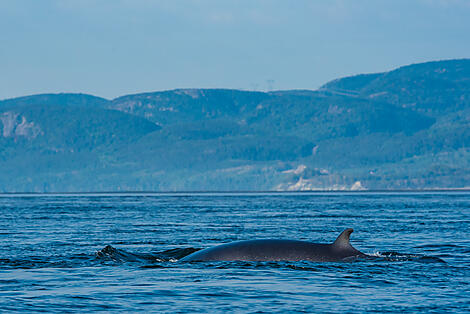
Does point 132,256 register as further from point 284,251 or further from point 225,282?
point 225,282

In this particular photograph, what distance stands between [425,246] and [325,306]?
47.5 feet

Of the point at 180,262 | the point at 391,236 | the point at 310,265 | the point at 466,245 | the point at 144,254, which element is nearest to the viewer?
the point at 310,265

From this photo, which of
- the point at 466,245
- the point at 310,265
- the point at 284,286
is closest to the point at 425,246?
the point at 466,245

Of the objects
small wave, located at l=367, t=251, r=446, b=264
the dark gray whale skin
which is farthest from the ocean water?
the dark gray whale skin

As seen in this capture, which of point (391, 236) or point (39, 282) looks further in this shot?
point (391, 236)

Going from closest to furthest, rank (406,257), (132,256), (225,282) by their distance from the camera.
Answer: (225,282)
(406,257)
(132,256)

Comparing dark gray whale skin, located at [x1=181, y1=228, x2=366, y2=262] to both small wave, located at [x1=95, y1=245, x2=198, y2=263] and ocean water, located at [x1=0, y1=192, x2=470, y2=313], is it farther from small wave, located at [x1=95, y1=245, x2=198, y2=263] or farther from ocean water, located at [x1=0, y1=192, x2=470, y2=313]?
small wave, located at [x1=95, y1=245, x2=198, y2=263]

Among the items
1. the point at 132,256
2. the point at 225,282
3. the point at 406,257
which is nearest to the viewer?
the point at 225,282

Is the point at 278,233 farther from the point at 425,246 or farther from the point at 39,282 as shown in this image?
the point at 39,282

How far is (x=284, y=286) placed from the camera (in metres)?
19.7

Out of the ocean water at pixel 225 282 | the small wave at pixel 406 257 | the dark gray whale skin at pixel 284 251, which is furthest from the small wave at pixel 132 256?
the small wave at pixel 406 257

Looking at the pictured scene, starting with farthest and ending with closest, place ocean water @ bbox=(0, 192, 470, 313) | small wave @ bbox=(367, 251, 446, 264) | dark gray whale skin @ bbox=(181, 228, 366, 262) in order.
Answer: small wave @ bbox=(367, 251, 446, 264) < dark gray whale skin @ bbox=(181, 228, 366, 262) < ocean water @ bbox=(0, 192, 470, 313)

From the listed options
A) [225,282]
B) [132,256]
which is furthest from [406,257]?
[132,256]

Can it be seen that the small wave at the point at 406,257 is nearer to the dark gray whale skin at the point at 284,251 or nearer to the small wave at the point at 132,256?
the dark gray whale skin at the point at 284,251
